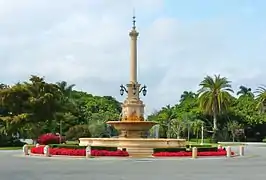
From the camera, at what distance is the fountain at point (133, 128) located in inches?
1547

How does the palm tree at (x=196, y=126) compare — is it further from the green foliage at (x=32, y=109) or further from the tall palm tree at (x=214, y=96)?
the green foliage at (x=32, y=109)

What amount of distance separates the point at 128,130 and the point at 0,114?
91.7ft

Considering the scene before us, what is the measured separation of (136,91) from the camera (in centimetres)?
4575

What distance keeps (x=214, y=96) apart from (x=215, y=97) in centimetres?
35

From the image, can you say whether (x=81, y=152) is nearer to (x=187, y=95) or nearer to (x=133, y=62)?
(x=133, y=62)

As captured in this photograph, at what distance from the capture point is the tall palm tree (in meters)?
84.4

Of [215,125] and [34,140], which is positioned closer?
[34,140]

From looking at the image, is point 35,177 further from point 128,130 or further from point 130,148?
point 128,130

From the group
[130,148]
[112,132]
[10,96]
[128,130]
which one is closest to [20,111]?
[10,96]

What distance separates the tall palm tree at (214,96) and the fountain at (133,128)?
38.9m

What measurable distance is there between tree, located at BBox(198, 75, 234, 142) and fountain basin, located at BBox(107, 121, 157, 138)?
41.7m

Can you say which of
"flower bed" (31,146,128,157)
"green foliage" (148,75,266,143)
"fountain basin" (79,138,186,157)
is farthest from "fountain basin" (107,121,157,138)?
"green foliage" (148,75,266,143)

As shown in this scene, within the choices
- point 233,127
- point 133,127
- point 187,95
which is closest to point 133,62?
point 133,127

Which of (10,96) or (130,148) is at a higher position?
(10,96)
